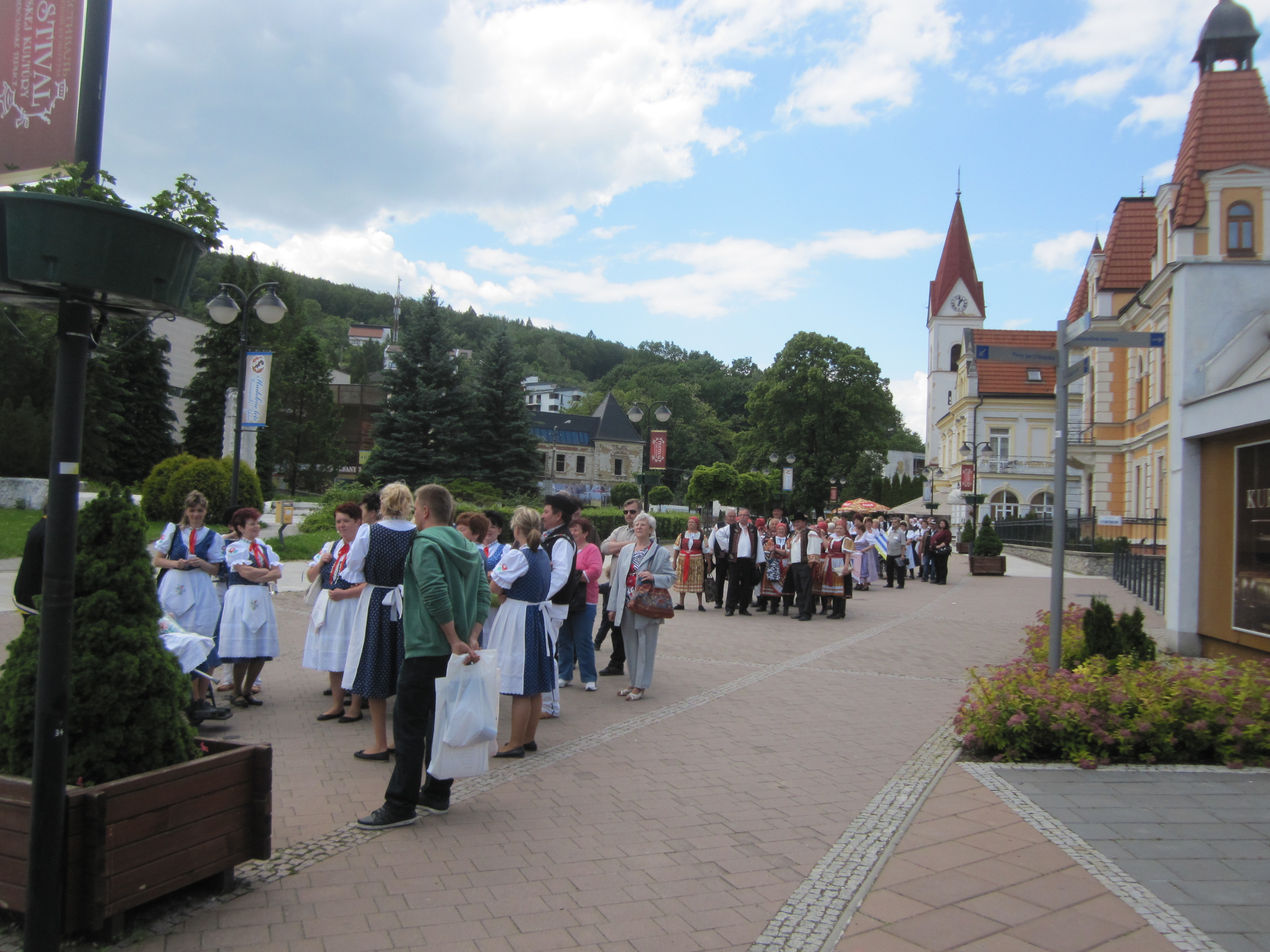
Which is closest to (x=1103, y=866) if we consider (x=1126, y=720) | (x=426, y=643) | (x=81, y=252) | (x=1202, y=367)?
(x=1126, y=720)

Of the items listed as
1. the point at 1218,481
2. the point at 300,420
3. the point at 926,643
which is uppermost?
the point at 300,420

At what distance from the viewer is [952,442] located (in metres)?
66.4

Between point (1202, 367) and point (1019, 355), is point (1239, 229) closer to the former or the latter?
point (1202, 367)

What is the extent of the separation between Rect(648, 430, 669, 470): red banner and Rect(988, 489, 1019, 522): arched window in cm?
3563

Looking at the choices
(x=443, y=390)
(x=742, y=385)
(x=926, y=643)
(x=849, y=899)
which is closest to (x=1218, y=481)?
(x=926, y=643)

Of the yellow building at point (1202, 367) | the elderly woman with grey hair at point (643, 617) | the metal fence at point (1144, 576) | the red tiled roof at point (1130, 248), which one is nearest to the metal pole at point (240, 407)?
the elderly woman with grey hair at point (643, 617)

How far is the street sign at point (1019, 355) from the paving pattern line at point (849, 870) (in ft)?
10.3

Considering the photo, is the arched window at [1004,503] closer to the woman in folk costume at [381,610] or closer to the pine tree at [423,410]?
the pine tree at [423,410]

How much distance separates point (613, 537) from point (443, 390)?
3716 cm

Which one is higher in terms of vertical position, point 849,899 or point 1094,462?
point 1094,462

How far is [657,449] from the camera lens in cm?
2997

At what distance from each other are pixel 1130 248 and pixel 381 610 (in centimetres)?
4091

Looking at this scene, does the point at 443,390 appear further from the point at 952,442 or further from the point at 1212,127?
the point at 952,442

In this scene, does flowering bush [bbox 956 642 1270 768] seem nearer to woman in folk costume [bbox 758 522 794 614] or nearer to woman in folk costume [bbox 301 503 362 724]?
woman in folk costume [bbox 301 503 362 724]
